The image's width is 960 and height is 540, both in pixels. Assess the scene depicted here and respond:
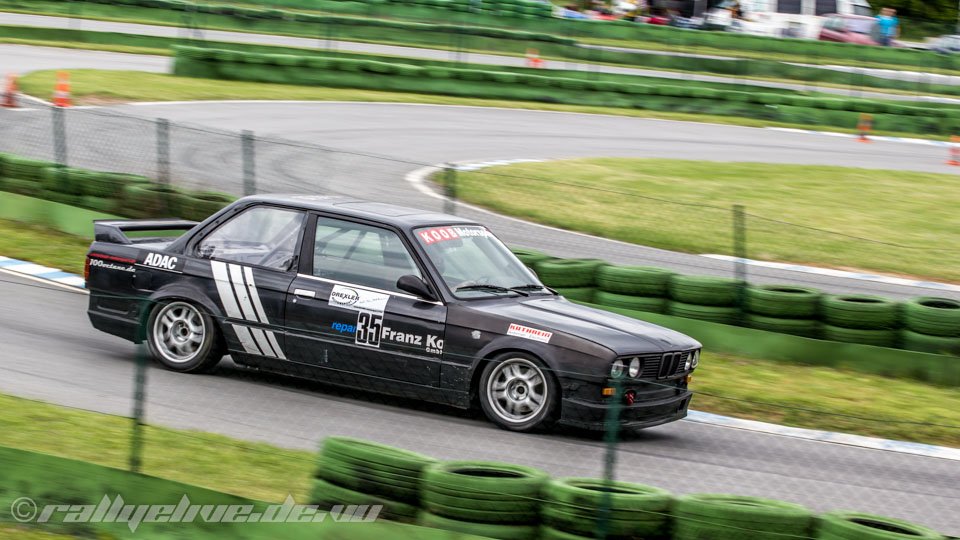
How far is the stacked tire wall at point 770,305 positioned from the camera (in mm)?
11547

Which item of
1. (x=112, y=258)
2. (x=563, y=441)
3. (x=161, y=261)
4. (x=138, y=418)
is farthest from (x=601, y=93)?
(x=138, y=418)

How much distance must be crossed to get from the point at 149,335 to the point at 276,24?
92.5 ft

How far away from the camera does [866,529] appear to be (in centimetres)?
565

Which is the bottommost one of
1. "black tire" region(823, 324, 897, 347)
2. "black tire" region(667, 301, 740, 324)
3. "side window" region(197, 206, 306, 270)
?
"black tire" region(823, 324, 897, 347)

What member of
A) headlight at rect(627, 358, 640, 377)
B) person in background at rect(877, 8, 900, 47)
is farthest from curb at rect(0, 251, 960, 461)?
person in background at rect(877, 8, 900, 47)

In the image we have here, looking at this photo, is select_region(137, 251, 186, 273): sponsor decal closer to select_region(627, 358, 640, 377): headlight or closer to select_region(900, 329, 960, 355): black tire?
select_region(627, 358, 640, 377): headlight

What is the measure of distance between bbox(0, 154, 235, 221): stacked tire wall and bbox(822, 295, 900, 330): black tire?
6.78 meters

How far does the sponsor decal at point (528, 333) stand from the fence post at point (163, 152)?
23.2ft

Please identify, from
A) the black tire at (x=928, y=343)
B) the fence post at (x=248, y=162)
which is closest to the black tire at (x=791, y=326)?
the black tire at (x=928, y=343)

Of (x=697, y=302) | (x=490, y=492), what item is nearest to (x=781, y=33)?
(x=697, y=302)

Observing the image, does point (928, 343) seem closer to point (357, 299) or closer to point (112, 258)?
point (357, 299)

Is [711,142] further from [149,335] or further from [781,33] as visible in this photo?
[781,33]

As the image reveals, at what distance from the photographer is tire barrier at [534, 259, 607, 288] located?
12125 mm

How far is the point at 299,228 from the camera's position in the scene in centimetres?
923
